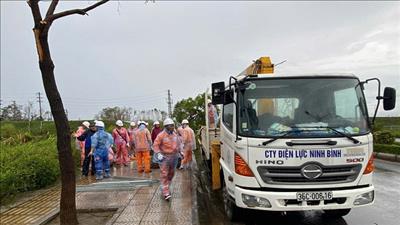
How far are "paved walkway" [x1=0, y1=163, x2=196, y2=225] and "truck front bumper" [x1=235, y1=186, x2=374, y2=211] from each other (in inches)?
48.0

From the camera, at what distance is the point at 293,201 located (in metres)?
5.64

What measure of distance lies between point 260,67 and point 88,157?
7.03 metres

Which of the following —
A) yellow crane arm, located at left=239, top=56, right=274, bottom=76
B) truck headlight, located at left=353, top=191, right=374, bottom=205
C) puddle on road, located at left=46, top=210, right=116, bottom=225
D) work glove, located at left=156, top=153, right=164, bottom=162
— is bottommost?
puddle on road, located at left=46, top=210, right=116, bottom=225

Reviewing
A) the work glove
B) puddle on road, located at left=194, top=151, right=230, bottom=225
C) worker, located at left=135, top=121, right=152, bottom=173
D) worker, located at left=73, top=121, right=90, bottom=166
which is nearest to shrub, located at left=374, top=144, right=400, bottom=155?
puddle on road, located at left=194, top=151, right=230, bottom=225

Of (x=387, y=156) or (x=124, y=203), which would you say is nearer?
(x=124, y=203)

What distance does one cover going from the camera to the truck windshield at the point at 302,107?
581cm

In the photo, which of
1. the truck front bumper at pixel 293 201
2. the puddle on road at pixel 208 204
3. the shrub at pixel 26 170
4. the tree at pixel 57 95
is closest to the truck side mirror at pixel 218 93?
the truck front bumper at pixel 293 201

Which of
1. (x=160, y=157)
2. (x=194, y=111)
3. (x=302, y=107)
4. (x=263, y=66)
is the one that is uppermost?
(x=263, y=66)

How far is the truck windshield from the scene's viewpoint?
5.81 meters

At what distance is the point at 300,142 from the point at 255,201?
3.36 feet

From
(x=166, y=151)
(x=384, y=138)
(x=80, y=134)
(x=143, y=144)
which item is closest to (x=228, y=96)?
(x=166, y=151)

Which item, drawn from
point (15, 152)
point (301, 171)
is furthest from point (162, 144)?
point (15, 152)

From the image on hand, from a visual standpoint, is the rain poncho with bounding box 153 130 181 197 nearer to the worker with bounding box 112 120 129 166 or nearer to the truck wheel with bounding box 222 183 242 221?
the truck wheel with bounding box 222 183 242 221

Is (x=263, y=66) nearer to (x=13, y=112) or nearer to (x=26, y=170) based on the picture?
(x=26, y=170)
